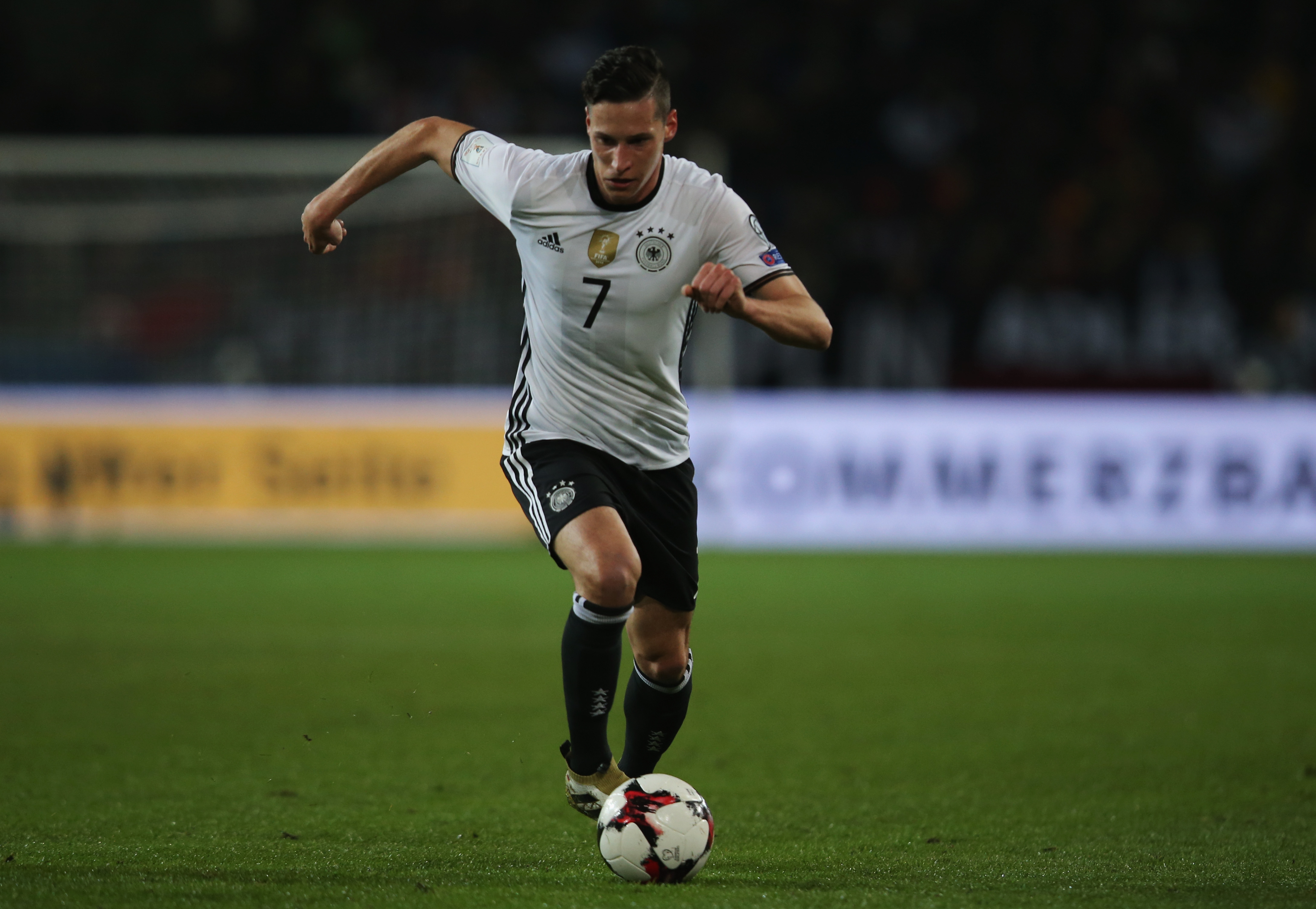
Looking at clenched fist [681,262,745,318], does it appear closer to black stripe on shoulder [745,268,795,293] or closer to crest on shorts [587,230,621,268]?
black stripe on shoulder [745,268,795,293]

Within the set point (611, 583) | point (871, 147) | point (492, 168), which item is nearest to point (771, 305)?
point (611, 583)

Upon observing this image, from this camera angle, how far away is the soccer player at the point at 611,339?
165 inches

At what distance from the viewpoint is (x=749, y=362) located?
47.5 ft

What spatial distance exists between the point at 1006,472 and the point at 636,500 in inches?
356

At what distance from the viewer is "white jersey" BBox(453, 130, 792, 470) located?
14.3 feet

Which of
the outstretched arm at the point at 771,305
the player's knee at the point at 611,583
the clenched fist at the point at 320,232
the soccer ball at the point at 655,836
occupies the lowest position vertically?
the soccer ball at the point at 655,836

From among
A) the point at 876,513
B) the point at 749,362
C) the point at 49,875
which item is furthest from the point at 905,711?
the point at 749,362

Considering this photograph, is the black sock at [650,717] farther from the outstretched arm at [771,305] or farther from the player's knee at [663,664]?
the outstretched arm at [771,305]

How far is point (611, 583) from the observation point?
409cm

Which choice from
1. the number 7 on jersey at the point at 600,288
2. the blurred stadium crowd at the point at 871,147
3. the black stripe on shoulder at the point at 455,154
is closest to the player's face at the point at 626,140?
the number 7 on jersey at the point at 600,288

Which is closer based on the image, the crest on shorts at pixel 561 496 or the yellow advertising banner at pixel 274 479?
the crest on shorts at pixel 561 496

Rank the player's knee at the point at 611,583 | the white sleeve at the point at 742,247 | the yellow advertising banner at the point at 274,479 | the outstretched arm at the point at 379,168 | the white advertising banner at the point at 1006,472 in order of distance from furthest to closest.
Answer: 1. the yellow advertising banner at the point at 274,479
2. the white advertising banner at the point at 1006,472
3. the outstretched arm at the point at 379,168
4. the white sleeve at the point at 742,247
5. the player's knee at the point at 611,583

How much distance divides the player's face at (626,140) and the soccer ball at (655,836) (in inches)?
60.2

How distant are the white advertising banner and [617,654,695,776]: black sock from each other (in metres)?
8.17
